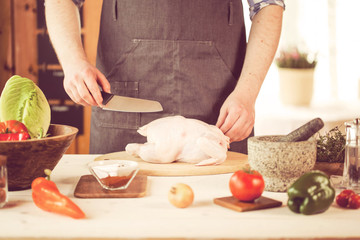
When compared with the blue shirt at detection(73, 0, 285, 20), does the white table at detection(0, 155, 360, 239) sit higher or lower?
lower

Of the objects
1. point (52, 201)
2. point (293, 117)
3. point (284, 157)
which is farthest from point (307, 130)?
point (293, 117)

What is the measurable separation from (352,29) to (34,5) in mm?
2581

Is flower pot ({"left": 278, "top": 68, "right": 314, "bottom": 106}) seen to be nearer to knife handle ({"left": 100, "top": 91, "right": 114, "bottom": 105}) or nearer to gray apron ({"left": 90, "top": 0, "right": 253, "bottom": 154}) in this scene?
gray apron ({"left": 90, "top": 0, "right": 253, "bottom": 154})

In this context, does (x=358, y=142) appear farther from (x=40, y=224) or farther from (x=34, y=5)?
(x=34, y=5)

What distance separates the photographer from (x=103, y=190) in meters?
1.27

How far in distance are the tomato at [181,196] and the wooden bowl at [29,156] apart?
0.38 m

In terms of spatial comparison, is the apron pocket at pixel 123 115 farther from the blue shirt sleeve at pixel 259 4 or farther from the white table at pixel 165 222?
the white table at pixel 165 222

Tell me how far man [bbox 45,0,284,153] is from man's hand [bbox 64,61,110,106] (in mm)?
209

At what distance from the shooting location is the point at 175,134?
5.26 ft

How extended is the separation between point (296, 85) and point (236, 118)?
1.79 m

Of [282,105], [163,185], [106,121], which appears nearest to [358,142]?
[163,185]

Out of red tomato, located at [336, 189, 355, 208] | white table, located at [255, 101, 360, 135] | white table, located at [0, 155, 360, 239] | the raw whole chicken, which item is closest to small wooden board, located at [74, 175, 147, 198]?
white table, located at [0, 155, 360, 239]

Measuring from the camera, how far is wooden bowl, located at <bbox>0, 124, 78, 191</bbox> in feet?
4.07

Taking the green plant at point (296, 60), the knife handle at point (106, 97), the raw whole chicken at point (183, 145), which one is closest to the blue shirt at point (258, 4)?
the knife handle at point (106, 97)
